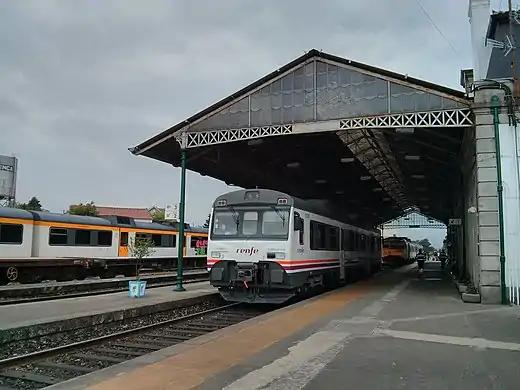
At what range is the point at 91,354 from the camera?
902cm

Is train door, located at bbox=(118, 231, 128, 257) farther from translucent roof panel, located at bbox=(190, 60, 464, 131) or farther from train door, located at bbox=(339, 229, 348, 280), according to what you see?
train door, located at bbox=(339, 229, 348, 280)

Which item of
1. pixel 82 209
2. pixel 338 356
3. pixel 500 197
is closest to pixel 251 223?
pixel 500 197

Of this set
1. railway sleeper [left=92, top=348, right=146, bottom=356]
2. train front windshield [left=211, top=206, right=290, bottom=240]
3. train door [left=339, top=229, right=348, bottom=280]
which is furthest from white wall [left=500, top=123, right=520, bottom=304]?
railway sleeper [left=92, top=348, right=146, bottom=356]

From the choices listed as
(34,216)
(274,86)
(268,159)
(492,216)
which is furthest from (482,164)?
(34,216)

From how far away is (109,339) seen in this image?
1009 cm

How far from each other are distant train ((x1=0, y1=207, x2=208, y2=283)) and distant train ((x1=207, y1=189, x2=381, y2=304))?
9784 millimetres

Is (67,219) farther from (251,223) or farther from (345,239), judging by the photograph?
(251,223)

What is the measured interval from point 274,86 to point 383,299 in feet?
25.6

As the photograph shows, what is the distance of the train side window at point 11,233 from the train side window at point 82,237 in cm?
340

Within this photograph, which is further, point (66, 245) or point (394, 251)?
point (394, 251)

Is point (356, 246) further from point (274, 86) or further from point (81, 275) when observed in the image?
point (81, 275)

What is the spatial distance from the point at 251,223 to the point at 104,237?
13763 mm

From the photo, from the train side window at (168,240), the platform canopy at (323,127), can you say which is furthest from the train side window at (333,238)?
the train side window at (168,240)

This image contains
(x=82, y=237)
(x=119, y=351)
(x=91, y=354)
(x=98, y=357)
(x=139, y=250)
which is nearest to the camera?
(x=98, y=357)
